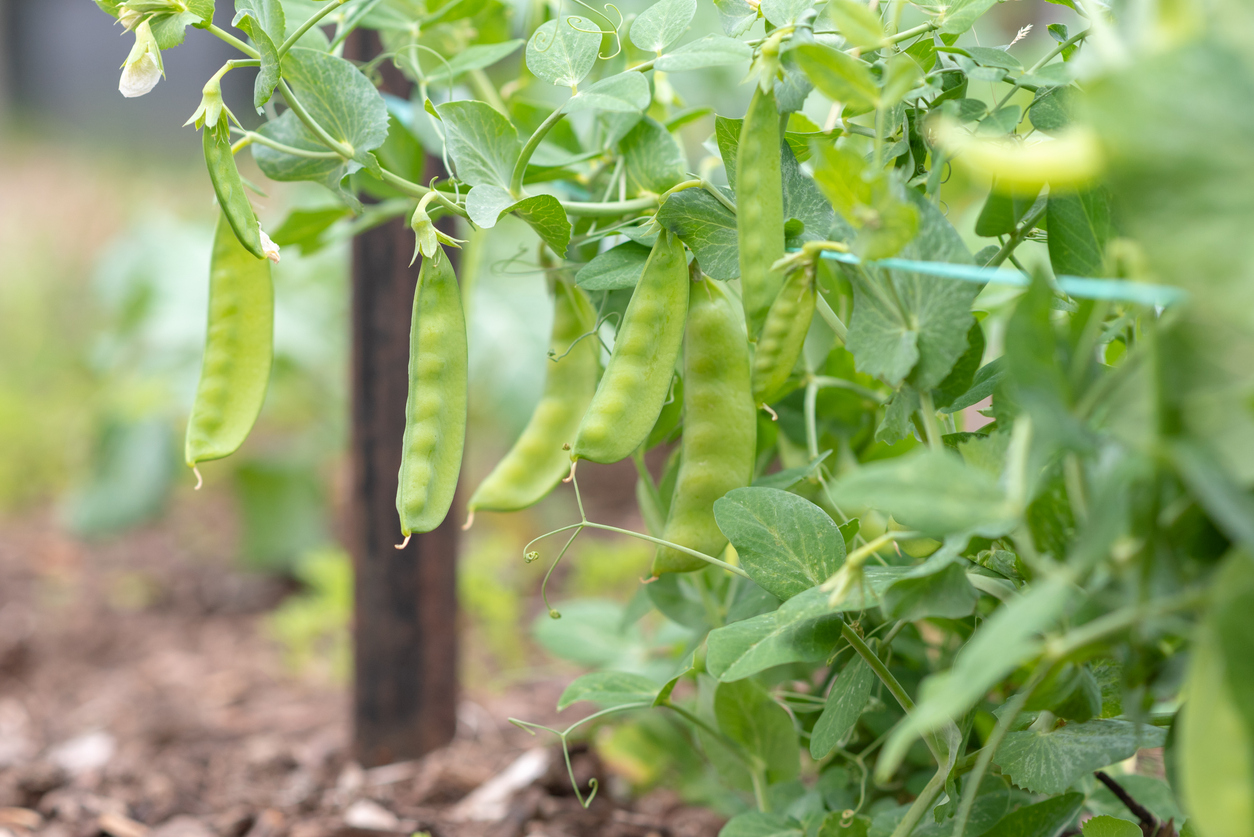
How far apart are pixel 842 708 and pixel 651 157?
1.26 ft

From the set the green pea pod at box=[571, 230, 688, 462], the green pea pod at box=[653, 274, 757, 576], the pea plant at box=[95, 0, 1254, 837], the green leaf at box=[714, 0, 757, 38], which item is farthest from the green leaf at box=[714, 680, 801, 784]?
the green leaf at box=[714, 0, 757, 38]

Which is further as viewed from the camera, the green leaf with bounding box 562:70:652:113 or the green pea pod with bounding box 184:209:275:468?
the green pea pod with bounding box 184:209:275:468

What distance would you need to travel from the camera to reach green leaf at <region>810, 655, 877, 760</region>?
0.55 metres

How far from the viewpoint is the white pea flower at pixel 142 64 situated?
1.83 feet

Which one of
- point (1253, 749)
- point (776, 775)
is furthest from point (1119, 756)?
point (776, 775)

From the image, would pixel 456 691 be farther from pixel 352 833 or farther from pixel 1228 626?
pixel 1228 626

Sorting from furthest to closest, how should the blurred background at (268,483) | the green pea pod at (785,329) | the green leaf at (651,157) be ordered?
1. the blurred background at (268,483)
2. the green leaf at (651,157)
3. the green pea pod at (785,329)

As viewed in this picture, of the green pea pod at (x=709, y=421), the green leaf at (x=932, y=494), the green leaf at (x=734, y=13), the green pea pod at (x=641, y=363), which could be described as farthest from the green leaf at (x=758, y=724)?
the green leaf at (x=734, y=13)

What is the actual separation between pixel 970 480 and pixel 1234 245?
4.9 inches

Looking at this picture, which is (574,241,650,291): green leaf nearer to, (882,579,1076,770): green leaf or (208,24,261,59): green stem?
(208,24,261,59): green stem

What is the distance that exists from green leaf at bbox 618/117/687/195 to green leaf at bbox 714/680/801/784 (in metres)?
0.37

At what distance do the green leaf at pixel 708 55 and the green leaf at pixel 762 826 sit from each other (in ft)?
1.68

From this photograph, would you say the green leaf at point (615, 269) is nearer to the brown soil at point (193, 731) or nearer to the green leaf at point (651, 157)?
the green leaf at point (651, 157)

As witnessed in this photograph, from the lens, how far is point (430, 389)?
0.59 m
